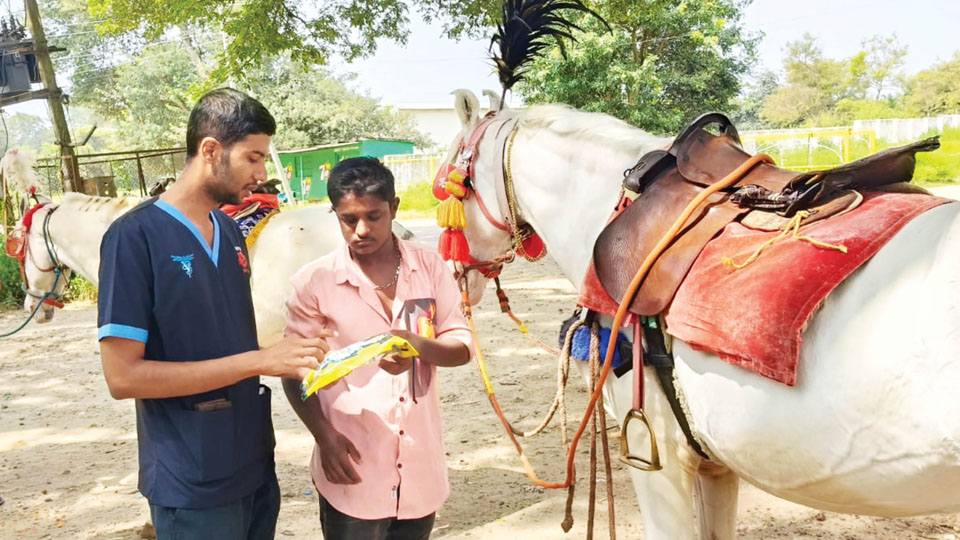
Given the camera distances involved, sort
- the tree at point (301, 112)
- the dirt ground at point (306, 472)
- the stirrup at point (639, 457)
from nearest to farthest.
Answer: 1. the stirrup at point (639, 457)
2. the dirt ground at point (306, 472)
3. the tree at point (301, 112)

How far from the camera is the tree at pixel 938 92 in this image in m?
35.5

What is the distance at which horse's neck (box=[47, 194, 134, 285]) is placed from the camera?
452 centimetres

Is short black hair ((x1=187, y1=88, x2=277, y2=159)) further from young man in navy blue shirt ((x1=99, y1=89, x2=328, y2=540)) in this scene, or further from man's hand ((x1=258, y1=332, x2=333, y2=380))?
man's hand ((x1=258, y1=332, x2=333, y2=380))

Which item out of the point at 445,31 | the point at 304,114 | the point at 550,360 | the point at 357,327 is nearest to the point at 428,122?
the point at 304,114

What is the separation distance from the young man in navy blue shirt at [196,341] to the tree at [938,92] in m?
42.2

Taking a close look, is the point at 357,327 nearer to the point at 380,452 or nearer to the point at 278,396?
the point at 380,452

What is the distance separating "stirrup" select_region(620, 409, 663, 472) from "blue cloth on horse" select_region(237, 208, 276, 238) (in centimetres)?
283

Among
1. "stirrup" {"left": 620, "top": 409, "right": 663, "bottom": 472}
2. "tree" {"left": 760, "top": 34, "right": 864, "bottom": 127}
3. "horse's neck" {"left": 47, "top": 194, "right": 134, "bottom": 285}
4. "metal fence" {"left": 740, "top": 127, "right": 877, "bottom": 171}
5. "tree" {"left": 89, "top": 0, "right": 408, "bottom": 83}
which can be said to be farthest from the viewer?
"tree" {"left": 760, "top": 34, "right": 864, "bottom": 127}

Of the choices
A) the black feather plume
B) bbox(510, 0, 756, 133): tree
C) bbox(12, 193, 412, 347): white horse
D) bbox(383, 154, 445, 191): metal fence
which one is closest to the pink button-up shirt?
the black feather plume

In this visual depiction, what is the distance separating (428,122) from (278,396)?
1826 inches

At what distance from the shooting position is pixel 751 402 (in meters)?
1.58

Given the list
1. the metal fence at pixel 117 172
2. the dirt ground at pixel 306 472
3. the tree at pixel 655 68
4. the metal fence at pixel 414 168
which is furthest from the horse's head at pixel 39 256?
the metal fence at pixel 414 168

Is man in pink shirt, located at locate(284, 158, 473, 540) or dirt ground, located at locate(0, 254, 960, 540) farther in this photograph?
dirt ground, located at locate(0, 254, 960, 540)

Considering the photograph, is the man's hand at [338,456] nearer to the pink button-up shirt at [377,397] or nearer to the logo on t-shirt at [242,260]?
the pink button-up shirt at [377,397]
